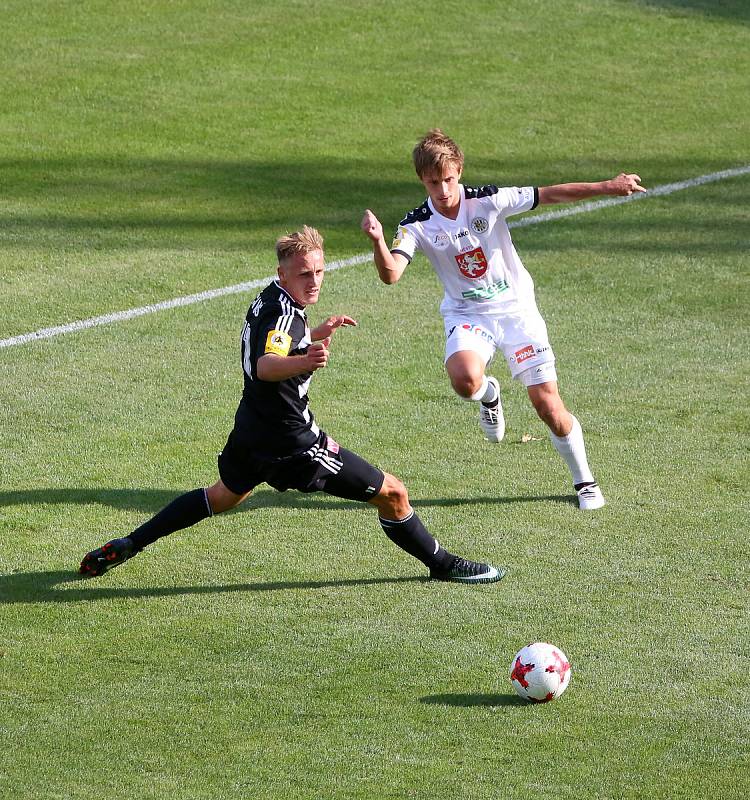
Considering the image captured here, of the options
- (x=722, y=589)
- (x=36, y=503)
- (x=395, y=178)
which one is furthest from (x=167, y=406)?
(x=395, y=178)

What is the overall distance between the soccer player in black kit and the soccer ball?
1.18 m

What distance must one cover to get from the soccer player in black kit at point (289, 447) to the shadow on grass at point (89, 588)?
0.38ft

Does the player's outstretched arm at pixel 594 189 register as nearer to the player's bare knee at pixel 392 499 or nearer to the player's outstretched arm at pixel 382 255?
the player's outstretched arm at pixel 382 255

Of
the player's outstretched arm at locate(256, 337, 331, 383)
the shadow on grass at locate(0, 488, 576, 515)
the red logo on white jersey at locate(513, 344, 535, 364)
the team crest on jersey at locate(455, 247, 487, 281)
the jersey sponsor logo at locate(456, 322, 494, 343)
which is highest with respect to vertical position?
the team crest on jersey at locate(455, 247, 487, 281)

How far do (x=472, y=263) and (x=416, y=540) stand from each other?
1924 millimetres

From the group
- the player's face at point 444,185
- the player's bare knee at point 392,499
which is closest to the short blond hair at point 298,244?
the player's bare knee at point 392,499

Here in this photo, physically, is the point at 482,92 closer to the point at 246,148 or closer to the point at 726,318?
the point at 246,148

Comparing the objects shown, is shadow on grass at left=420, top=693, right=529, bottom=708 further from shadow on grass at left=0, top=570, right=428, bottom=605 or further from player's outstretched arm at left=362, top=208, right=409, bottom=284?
player's outstretched arm at left=362, top=208, right=409, bottom=284

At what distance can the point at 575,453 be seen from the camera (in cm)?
799

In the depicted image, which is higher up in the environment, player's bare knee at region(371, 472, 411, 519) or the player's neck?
the player's neck

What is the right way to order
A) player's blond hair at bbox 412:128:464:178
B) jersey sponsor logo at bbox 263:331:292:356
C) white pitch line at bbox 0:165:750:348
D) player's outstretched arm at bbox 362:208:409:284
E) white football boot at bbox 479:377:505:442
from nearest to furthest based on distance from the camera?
jersey sponsor logo at bbox 263:331:292:356, player's outstretched arm at bbox 362:208:409:284, player's blond hair at bbox 412:128:464:178, white football boot at bbox 479:377:505:442, white pitch line at bbox 0:165:750:348

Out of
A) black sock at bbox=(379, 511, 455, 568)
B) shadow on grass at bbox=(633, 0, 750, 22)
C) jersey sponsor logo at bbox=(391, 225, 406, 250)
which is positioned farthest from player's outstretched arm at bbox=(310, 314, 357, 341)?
shadow on grass at bbox=(633, 0, 750, 22)

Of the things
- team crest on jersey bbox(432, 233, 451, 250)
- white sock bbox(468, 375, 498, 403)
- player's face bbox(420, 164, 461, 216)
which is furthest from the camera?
white sock bbox(468, 375, 498, 403)

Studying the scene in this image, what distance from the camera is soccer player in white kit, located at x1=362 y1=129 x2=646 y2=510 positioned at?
7.95 metres
